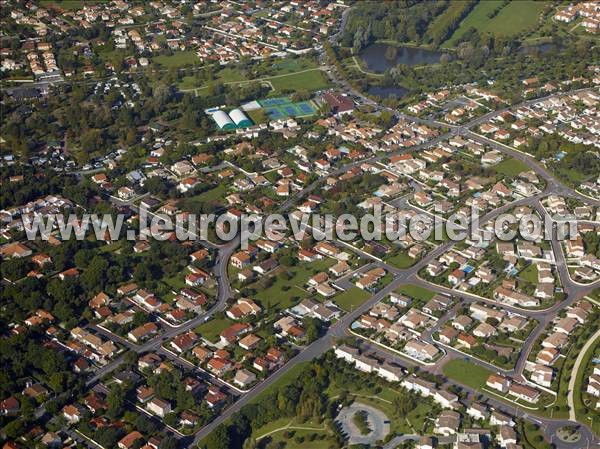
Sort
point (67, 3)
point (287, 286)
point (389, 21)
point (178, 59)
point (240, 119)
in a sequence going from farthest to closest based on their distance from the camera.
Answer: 1. point (67, 3)
2. point (389, 21)
3. point (178, 59)
4. point (240, 119)
5. point (287, 286)

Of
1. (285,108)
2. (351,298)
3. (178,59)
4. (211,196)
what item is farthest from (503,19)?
(351,298)

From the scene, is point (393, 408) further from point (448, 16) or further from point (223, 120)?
point (448, 16)

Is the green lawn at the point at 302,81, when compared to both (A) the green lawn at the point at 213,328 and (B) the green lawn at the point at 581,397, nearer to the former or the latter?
(A) the green lawn at the point at 213,328

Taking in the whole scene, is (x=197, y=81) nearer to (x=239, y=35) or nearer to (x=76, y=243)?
(x=239, y=35)

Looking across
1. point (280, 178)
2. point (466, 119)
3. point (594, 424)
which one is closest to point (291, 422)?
point (594, 424)

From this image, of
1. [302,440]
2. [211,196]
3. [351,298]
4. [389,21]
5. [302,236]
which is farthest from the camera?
[389,21]

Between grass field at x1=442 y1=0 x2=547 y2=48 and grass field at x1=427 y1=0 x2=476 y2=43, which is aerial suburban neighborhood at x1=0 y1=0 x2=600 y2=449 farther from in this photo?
grass field at x1=427 y1=0 x2=476 y2=43
